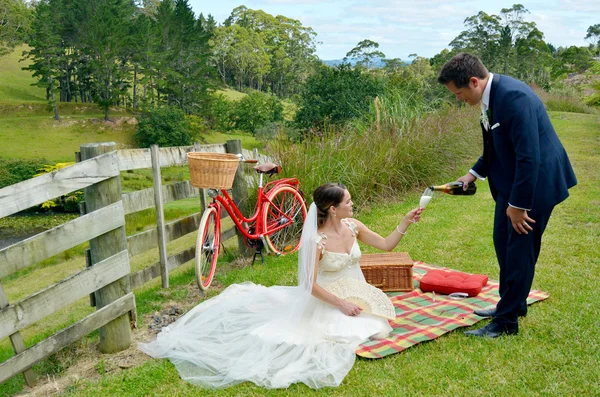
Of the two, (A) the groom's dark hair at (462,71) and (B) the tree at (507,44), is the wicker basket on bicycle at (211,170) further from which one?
(B) the tree at (507,44)

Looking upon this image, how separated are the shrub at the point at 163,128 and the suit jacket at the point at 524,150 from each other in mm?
45490

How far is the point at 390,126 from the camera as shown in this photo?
32.1 feet

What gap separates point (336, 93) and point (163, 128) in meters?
30.8

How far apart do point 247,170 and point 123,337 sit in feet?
11.0

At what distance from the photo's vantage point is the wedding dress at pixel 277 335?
3547 mm

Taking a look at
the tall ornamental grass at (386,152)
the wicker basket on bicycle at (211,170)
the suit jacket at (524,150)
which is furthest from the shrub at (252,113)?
the suit jacket at (524,150)

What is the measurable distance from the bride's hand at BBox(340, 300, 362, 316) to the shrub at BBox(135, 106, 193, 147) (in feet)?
148

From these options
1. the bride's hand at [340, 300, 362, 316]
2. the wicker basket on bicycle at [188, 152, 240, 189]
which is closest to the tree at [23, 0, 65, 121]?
the wicker basket on bicycle at [188, 152, 240, 189]

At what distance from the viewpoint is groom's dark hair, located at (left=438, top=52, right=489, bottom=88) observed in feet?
11.7

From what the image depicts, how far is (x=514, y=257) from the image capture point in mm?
3666

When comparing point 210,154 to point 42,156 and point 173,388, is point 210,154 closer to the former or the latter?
point 173,388

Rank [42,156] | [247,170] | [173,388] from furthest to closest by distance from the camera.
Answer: [42,156] < [247,170] < [173,388]

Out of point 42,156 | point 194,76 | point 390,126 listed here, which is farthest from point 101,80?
point 390,126

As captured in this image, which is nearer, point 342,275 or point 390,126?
point 342,275
